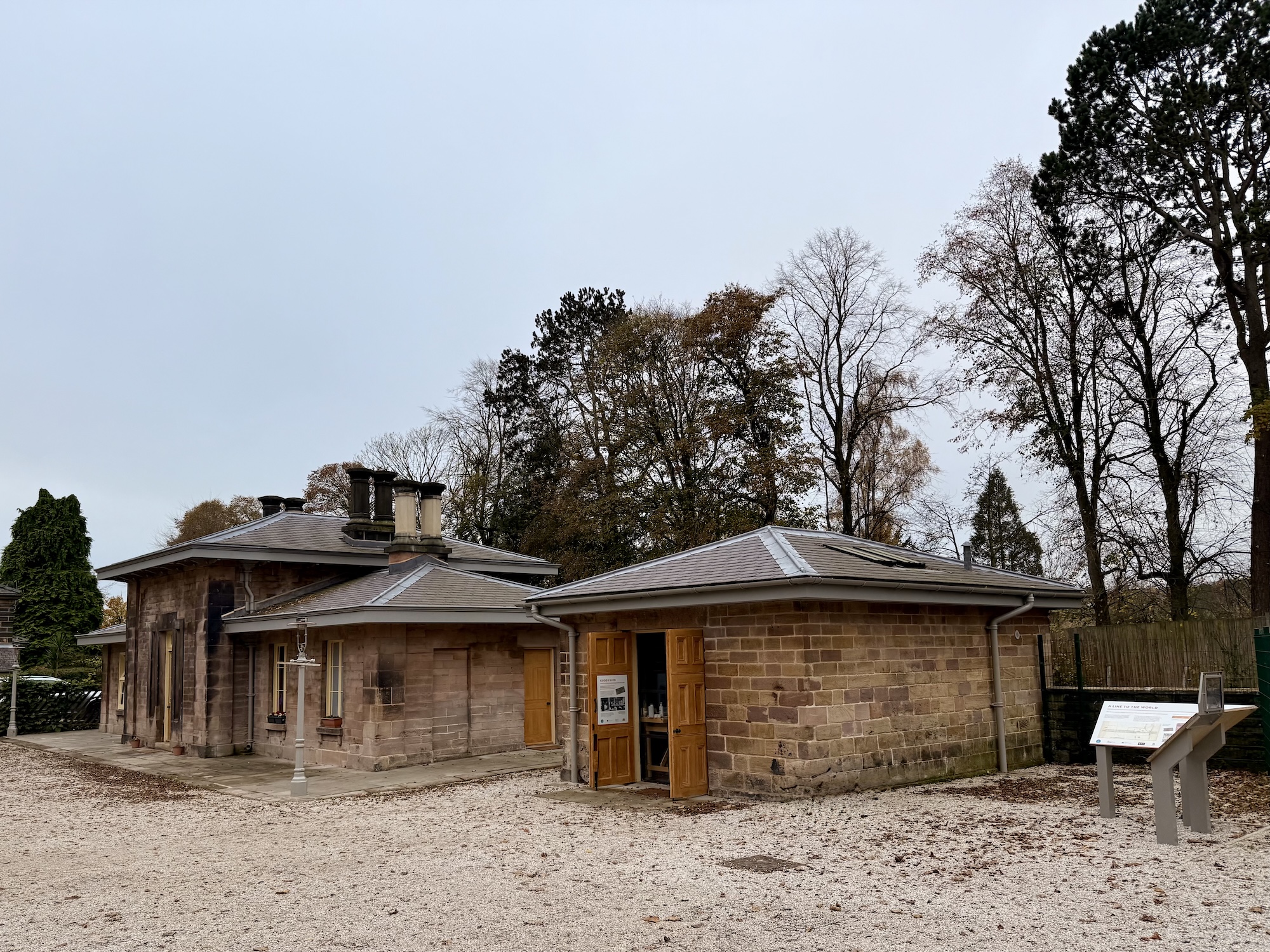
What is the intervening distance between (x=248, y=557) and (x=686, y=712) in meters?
10.8

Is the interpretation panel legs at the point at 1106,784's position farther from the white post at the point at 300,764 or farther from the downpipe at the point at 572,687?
the white post at the point at 300,764

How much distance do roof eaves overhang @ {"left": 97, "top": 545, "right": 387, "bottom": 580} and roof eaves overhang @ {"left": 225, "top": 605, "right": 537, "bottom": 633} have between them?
4.85ft

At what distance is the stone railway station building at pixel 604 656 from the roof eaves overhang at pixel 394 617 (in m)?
0.04

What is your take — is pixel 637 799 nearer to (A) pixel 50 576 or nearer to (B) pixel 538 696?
(B) pixel 538 696

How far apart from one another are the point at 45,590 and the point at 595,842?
34641mm

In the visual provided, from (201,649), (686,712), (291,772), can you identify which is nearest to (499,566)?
(201,649)

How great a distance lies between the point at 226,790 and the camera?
1399 centimetres

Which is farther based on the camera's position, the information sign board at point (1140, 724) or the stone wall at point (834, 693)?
the stone wall at point (834, 693)

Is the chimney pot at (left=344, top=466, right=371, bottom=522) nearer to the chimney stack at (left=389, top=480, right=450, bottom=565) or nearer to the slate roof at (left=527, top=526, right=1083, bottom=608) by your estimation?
the chimney stack at (left=389, top=480, right=450, bottom=565)

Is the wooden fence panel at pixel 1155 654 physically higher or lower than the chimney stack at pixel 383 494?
lower

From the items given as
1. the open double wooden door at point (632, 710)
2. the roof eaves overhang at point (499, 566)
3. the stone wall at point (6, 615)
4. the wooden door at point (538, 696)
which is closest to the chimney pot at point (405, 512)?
the roof eaves overhang at point (499, 566)

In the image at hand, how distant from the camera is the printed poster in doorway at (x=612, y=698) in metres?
12.3

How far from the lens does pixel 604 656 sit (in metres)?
12.3

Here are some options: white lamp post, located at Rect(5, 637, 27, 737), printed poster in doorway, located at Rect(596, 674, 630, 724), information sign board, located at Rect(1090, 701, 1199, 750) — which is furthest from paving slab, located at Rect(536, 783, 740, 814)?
white lamp post, located at Rect(5, 637, 27, 737)
